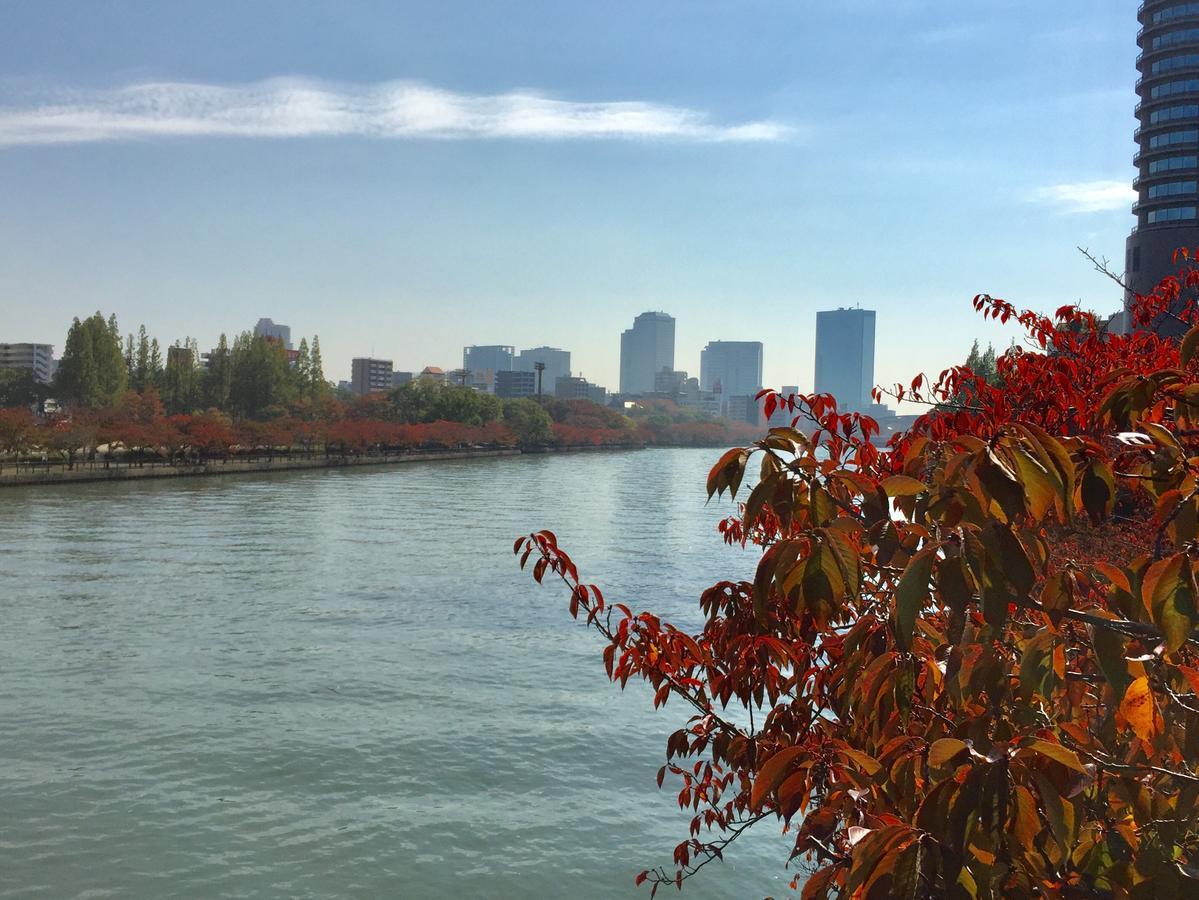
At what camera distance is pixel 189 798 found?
12.4 metres

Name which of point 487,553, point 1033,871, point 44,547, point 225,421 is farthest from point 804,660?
point 225,421

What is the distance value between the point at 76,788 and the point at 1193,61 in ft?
220

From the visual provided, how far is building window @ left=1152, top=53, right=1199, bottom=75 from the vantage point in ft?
190

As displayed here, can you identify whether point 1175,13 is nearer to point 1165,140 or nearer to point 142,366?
point 1165,140

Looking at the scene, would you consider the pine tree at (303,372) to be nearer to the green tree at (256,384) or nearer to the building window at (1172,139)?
the green tree at (256,384)

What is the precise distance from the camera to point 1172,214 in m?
56.9

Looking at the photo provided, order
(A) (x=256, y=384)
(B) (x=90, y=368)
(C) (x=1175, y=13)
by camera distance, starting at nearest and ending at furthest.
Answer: (C) (x=1175, y=13) → (B) (x=90, y=368) → (A) (x=256, y=384)

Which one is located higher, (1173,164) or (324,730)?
(1173,164)

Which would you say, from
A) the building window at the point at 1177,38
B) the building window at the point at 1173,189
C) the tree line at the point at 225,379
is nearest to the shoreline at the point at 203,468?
the tree line at the point at 225,379

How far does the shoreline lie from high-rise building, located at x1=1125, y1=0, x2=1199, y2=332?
5960 cm

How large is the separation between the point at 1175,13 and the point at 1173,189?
10949mm

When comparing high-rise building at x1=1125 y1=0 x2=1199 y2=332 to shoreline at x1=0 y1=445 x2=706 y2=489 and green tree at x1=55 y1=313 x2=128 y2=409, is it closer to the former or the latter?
shoreline at x1=0 y1=445 x2=706 y2=489

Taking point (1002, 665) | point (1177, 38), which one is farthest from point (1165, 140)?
point (1002, 665)

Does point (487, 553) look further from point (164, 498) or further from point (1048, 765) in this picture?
point (1048, 765)
